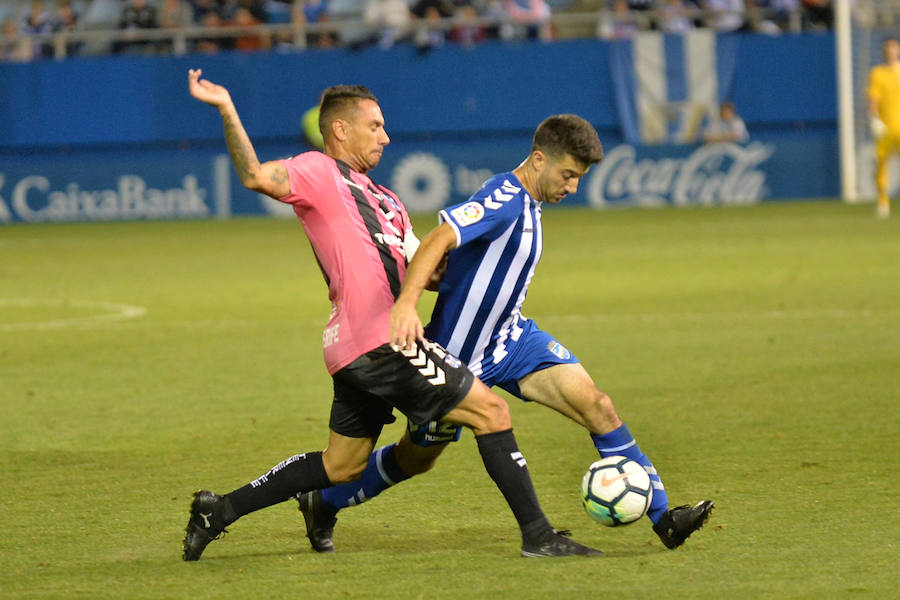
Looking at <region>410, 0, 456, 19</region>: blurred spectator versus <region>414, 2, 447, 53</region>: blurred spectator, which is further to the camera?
<region>410, 0, 456, 19</region>: blurred spectator

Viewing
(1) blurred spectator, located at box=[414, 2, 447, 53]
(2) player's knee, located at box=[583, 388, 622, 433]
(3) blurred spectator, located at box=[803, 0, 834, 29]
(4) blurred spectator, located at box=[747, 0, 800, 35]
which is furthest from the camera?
(4) blurred spectator, located at box=[747, 0, 800, 35]

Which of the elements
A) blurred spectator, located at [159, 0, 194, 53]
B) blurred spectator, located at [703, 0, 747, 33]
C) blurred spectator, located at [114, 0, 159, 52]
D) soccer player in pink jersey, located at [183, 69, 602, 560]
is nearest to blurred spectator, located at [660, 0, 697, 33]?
blurred spectator, located at [703, 0, 747, 33]

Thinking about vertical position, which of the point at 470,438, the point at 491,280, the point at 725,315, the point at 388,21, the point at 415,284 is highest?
the point at 415,284

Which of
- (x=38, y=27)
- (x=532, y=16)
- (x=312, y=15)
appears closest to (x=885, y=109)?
(x=532, y=16)

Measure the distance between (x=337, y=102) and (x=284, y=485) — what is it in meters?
1.33

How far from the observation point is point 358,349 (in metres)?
4.81

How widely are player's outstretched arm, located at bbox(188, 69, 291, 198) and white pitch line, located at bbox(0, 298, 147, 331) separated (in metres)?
7.81

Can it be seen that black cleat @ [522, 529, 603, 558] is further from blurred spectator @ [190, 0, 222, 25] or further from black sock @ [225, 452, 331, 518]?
blurred spectator @ [190, 0, 222, 25]

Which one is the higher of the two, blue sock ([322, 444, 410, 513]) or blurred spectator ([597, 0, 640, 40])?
blue sock ([322, 444, 410, 513])

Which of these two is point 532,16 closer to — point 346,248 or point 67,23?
point 67,23

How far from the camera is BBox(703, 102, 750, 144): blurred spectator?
2408 centimetres

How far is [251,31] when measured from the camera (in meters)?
25.6

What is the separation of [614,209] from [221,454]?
59.3ft

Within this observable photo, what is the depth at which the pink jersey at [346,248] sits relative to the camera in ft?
15.8
